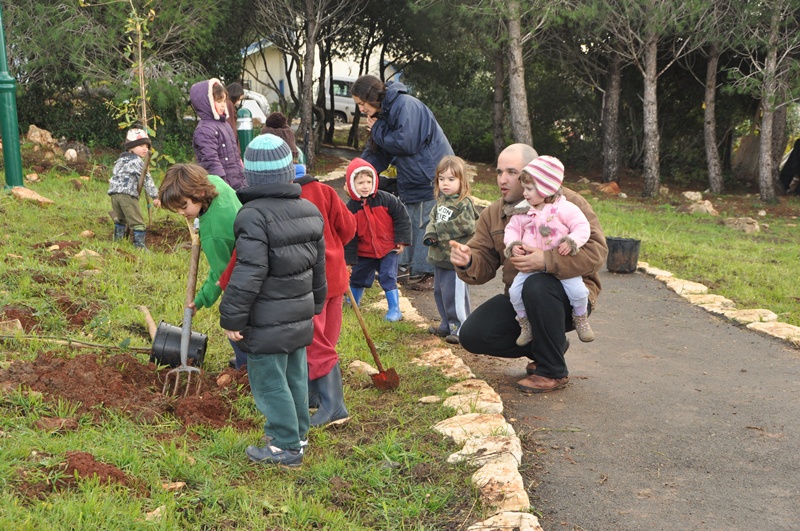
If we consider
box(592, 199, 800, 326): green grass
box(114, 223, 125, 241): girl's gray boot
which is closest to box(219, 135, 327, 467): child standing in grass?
box(114, 223, 125, 241): girl's gray boot

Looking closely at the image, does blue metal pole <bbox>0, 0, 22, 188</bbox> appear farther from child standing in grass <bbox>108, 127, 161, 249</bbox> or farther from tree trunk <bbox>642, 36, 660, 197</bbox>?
tree trunk <bbox>642, 36, 660, 197</bbox>

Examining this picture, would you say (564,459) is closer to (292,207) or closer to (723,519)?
(723,519)

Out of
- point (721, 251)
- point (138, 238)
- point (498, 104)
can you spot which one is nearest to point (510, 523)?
point (138, 238)

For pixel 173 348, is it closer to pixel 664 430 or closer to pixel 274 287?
pixel 274 287

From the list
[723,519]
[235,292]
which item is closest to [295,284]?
[235,292]

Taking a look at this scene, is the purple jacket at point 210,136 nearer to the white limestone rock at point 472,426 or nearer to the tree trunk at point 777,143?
the white limestone rock at point 472,426

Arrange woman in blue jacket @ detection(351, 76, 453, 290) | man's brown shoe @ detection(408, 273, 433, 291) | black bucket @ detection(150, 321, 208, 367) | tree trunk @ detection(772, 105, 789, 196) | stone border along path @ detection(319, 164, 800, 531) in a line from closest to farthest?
1. stone border along path @ detection(319, 164, 800, 531)
2. black bucket @ detection(150, 321, 208, 367)
3. woman in blue jacket @ detection(351, 76, 453, 290)
4. man's brown shoe @ detection(408, 273, 433, 291)
5. tree trunk @ detection(772, 105, 789, 196)

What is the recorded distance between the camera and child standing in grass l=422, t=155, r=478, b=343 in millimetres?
5828

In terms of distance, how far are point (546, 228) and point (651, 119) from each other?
13.4 meters

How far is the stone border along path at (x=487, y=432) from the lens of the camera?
3260 millimetres

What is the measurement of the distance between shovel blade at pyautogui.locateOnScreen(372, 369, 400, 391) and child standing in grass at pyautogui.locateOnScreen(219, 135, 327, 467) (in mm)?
1057

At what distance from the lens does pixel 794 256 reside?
10.6 metres

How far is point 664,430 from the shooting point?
418cm

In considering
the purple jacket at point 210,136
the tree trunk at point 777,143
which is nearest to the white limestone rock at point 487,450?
the purple jacket at point 210,136
